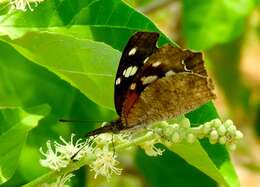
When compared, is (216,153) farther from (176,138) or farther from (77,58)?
(77,58)

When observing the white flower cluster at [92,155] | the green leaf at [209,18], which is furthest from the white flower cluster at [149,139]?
the green leaf at [209,18]

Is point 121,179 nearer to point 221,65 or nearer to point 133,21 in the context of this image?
point 221,65

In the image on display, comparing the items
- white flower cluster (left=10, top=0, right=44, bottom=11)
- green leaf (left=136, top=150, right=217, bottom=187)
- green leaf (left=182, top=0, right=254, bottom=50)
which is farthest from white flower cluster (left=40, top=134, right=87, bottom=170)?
green leaf (left=182, top=0, right=254, bottom=50)

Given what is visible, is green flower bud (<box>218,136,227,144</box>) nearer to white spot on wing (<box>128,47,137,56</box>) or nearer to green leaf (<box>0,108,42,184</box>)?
white spot on wing (<box>128,47,137,56</box>)

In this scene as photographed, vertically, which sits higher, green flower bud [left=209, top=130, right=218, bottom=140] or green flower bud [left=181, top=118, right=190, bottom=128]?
green flower bud [left=181, top=118, right=190, bottom=128]

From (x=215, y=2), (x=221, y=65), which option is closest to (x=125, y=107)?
(x=215, y=2)

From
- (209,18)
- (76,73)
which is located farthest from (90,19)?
(209,18)

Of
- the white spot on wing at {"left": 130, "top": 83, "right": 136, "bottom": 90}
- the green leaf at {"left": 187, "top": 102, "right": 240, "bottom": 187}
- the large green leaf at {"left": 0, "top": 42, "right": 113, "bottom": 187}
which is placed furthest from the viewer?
the large green leaf at {"left": 0, "top": 42, "right": 113, "bottom": 187}
